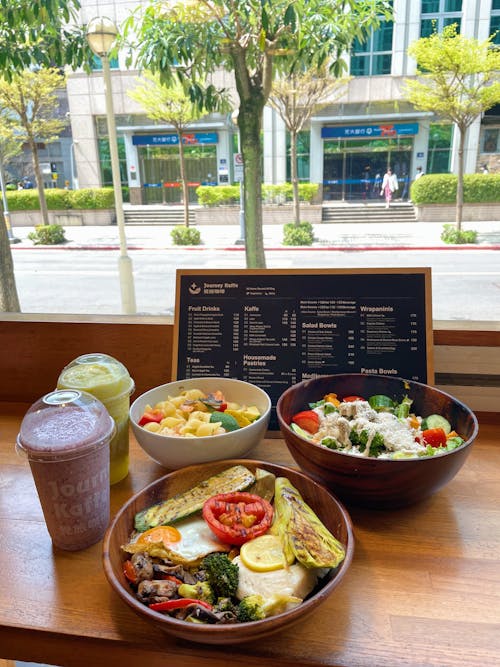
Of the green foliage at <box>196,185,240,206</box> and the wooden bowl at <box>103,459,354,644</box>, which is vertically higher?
the green foliage at <box>196,185,240,206</box>

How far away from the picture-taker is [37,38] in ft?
6.63

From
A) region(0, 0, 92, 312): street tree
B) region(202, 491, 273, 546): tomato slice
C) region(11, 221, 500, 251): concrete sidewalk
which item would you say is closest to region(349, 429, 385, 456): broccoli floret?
region(202, 491, 273, 546): tomato slice

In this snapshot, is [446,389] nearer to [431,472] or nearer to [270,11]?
[431,472]

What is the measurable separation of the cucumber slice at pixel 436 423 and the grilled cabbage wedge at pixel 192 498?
1.11 ft

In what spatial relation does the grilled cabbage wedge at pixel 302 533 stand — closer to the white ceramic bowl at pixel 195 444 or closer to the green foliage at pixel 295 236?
the white ceramic bowl at pixel 195 444

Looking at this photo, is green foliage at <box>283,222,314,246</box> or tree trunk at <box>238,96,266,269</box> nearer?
tree trunk at <box>238,96,266,269</box>

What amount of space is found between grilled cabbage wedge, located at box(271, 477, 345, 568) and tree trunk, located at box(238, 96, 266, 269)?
7.15ft

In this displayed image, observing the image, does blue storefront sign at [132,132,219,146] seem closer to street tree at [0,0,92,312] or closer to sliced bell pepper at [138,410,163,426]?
street tree at [0,0,92,312]

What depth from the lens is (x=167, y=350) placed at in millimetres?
1188


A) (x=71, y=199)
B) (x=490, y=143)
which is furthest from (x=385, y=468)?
(x=71, y=199)

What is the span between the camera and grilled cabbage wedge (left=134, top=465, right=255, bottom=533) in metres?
0.68

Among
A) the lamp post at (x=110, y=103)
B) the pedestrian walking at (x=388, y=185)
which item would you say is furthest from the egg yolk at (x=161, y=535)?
the pedestrian walking at (x=388, y=185)

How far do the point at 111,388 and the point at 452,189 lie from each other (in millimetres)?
9722

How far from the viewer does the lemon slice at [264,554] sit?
0.60 m
